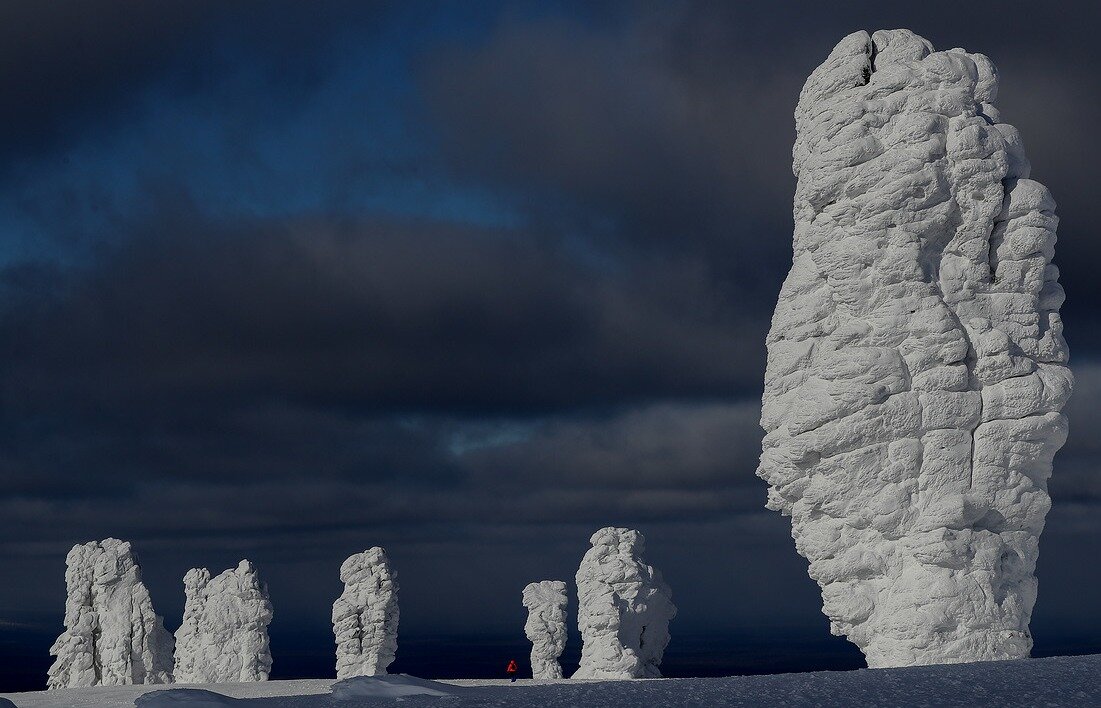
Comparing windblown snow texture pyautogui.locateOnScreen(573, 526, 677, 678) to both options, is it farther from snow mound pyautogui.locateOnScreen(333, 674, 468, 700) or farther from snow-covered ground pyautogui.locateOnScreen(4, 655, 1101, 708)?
snow mound pyautogui.locateOnScreen(333, 674, 468, 700)

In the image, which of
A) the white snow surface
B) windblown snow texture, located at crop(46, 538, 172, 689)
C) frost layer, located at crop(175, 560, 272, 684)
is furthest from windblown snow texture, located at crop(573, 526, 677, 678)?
the white snow surface

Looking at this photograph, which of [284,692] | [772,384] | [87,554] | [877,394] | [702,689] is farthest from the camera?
[87,554]

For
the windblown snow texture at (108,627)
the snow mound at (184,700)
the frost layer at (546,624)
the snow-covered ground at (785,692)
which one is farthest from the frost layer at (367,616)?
the snow mound at (184,700)

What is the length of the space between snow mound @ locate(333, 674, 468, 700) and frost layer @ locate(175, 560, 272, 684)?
30.7m

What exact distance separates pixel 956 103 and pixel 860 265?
2.57 m

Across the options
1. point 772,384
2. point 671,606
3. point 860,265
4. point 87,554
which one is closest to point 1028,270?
point 860,265

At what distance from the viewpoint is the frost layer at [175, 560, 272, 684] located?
133ft

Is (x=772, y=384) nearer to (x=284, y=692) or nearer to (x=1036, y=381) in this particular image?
(x=1036, y=381)

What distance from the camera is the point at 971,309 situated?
18.0 m

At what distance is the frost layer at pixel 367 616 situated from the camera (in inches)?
1606

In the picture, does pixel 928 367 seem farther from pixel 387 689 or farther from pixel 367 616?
pixel 367 616

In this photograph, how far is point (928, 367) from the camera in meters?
17.8

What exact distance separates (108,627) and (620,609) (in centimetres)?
1822

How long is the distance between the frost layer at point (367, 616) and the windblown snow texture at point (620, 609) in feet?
27.8
